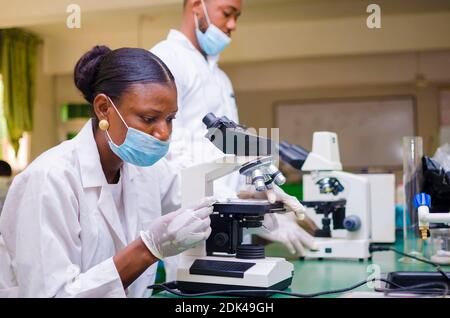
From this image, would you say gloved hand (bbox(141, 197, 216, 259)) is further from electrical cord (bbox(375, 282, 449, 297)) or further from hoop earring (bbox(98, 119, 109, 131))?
electrical cord (bbox(375, 282, 449, 297))

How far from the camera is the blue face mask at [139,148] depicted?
3.95 feet

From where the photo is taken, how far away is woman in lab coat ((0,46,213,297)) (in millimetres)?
1062

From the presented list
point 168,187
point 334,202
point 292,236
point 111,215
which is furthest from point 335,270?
point 111,215

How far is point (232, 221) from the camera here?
3.99 ft

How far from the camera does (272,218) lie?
1443 mm

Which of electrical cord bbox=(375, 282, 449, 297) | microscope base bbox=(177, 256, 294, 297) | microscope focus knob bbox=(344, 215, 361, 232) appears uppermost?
microscope focus knob bbox=(344, 215, 361, 232)

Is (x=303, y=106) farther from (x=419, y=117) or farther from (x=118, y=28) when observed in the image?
(x=118, y=28)

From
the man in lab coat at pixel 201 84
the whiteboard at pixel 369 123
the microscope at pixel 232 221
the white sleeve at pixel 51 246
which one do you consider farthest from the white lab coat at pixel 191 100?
the whiteboard at pixel 369 123

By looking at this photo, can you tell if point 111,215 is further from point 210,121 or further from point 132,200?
point 210,121

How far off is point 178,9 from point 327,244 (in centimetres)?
139

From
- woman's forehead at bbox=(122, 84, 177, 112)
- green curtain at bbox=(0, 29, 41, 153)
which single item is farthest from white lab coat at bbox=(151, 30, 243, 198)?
green curtain at bbox=(0, 29, 41, 153)

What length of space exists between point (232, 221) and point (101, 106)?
0.41 metres

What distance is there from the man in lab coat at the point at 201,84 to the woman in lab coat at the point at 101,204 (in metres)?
0.21
